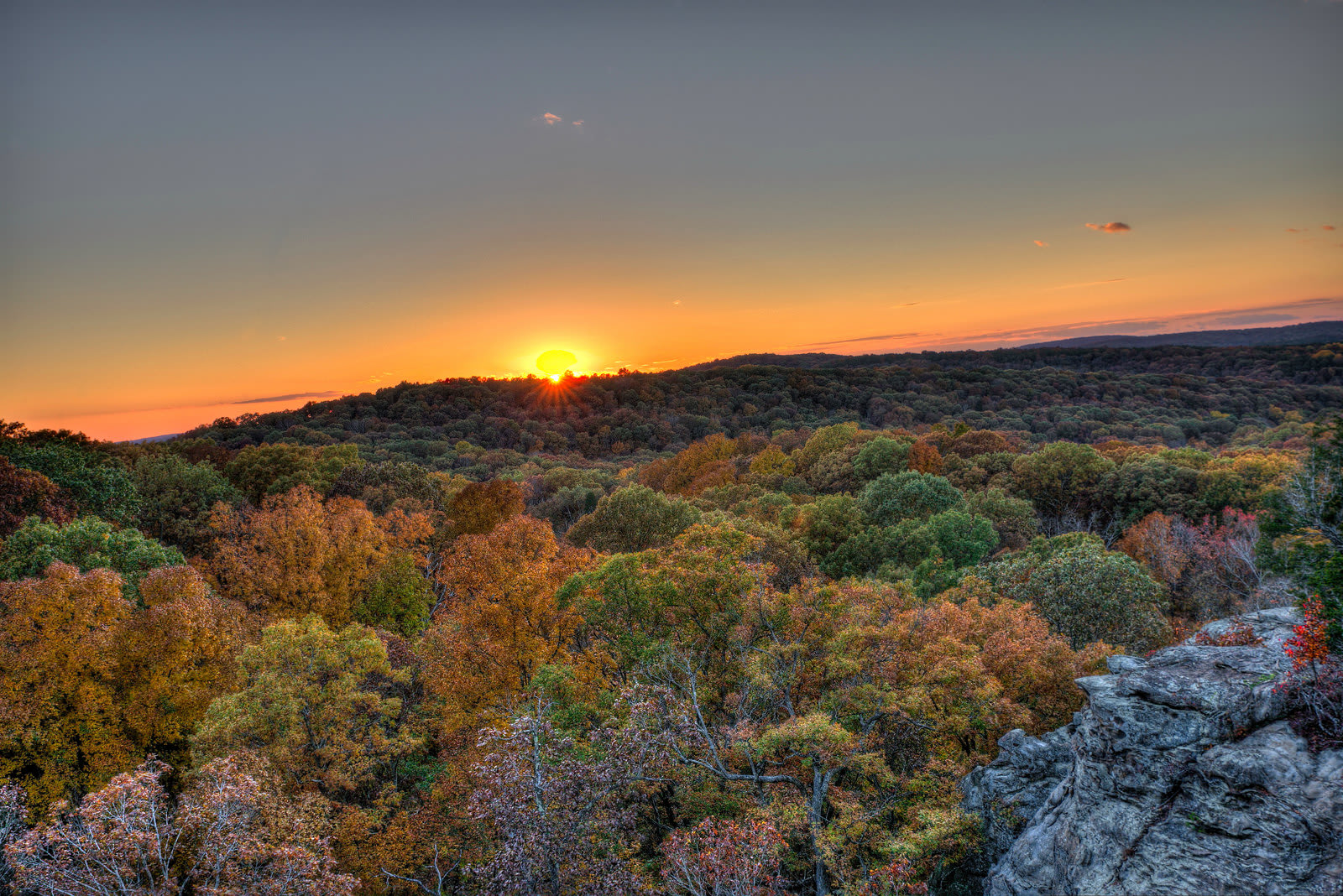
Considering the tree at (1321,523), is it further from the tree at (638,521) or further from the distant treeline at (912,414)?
the distant treeline at (912,414)

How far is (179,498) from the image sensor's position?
4700 centimetres

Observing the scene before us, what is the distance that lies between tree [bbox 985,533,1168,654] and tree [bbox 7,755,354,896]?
1126 inches

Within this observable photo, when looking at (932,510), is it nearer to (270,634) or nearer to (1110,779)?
(1110,779)

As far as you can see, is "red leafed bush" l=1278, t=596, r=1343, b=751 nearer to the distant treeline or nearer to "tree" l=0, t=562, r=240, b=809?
"tree" l=0, t=562, r=240, b=809

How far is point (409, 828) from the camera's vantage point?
20.9 m

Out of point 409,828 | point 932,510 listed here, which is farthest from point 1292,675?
point 932,510

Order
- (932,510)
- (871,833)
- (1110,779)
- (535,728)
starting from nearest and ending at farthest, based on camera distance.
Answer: (1110,779) → (535,728) → (871,833) → (932,510)

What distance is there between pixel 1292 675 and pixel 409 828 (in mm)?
24255

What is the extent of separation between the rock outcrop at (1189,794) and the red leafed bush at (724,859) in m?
5.87

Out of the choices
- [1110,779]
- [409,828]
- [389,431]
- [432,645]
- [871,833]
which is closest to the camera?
[1110,779]

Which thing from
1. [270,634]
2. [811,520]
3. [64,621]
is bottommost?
[811,520]

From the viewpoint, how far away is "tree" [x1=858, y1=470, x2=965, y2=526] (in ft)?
157

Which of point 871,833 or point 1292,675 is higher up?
point 1292,675

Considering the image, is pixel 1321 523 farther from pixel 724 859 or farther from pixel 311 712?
pixel 311 712
